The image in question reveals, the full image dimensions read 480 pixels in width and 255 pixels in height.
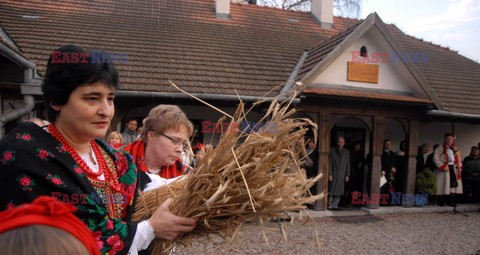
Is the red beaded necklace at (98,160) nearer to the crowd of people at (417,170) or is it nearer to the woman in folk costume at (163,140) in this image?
the woman in folk costume at (163,140)

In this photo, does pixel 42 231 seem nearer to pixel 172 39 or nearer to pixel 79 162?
pixel 79 162

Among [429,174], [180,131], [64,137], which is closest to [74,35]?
[180,131]

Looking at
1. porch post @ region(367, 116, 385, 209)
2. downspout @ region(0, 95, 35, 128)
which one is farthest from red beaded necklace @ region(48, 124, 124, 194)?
porch post @ region(367, 116, 385, 209)

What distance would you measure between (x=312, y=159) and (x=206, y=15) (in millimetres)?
6174

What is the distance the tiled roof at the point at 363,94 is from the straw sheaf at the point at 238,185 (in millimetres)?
5778

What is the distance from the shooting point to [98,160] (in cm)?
146

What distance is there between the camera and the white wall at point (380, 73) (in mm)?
7820

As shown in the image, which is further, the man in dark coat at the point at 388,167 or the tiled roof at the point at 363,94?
the man in dark coat at the point at 388,167

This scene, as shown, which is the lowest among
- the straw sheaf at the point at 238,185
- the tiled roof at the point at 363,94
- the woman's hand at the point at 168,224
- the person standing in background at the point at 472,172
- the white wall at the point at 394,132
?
the person standing in background at the point at 472,172

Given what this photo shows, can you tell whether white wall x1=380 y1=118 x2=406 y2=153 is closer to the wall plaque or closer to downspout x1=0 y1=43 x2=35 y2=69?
the wall plaque

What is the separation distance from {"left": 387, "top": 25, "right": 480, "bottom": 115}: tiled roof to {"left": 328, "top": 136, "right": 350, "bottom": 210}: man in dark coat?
3.14 m

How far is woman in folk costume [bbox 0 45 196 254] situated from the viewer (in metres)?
1.12

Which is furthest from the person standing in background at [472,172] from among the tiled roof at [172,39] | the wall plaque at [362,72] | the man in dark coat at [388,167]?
the tiled roof at [172,39]

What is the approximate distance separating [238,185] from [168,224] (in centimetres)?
34
